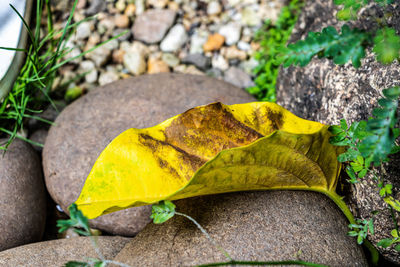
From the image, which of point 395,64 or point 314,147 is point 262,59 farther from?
point 314,147

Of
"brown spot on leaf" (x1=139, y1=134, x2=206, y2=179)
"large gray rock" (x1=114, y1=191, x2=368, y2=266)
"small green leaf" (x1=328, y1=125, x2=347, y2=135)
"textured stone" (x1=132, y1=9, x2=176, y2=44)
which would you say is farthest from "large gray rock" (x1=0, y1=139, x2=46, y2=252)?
"small green leaf" (x1=328, y1=125, x2=347, y2=135)

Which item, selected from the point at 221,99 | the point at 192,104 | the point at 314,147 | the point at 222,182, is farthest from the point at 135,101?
the point at 314,147

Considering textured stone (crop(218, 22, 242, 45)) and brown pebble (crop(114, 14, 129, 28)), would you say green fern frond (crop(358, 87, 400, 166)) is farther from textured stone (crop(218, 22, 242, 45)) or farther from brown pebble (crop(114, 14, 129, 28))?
brown pebble (crop(114, 14, 129, 28))

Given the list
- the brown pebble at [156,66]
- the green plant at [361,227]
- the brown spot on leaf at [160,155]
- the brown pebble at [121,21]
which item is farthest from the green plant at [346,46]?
the brown pebble at [121,21]

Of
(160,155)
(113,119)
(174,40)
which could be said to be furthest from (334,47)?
(174,40)

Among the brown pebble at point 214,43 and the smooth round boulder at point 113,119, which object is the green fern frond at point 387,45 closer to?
the smooth round boulder at point 113,119

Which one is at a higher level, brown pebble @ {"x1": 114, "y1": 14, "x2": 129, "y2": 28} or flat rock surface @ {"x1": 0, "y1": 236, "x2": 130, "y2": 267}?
brown pebble @ {"x1": 114, "y1": 14, "x2": 129, "y2": 28}
